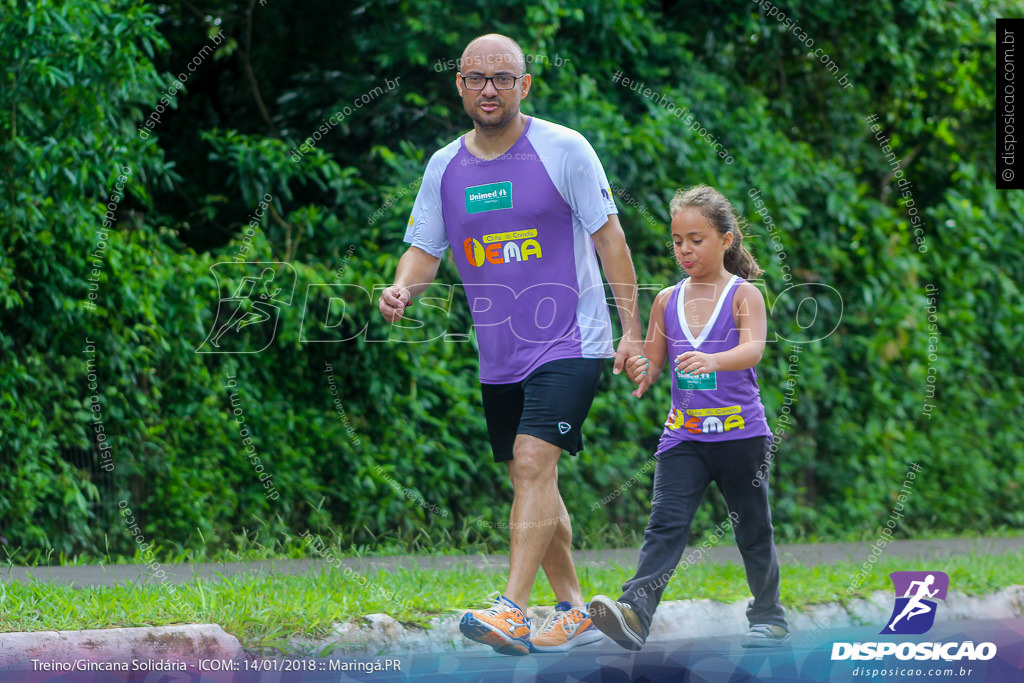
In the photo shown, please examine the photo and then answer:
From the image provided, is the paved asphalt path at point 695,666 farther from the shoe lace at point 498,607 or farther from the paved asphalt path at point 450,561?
the paved asphalt path at point 450,561

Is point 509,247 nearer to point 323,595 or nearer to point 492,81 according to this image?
point 492,81

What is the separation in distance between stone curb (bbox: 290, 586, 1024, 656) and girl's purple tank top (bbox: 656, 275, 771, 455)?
3.19ft

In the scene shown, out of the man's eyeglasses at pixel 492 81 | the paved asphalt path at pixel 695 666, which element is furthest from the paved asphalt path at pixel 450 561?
the man's eyeglasses at pixel 492 81

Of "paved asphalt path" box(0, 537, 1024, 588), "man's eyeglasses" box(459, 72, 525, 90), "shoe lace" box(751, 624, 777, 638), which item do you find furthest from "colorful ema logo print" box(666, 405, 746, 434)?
"paved asphalt path" box(0, 537, 1024, 588)

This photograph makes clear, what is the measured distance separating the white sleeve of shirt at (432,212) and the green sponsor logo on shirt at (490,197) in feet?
0.77

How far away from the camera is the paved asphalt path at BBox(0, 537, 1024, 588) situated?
5074 millimetres

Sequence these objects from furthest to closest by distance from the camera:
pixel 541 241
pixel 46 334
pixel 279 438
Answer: pixel 279 438 → pixel 46 334 → pixel 541 241

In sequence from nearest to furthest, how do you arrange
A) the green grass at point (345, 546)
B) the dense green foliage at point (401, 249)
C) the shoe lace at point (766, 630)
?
1. the shoe lace at point (766, 630)
2. the green grass at point (345, 546)
3. the dense green foliage at point (401, 249)

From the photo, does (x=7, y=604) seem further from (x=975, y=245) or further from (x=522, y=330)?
(x=975, y=245)

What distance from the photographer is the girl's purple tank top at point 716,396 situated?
4273mm

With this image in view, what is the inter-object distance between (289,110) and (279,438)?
3.08 meters

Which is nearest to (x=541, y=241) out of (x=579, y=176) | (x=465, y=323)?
(x=579, y=176)

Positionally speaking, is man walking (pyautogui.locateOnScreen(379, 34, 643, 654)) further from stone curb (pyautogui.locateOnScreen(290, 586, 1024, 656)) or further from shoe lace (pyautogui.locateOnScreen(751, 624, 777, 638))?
shoe lace (pyautogui.locateOnScreen(751, 624, 777, 638))

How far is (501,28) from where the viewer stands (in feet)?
24.6
